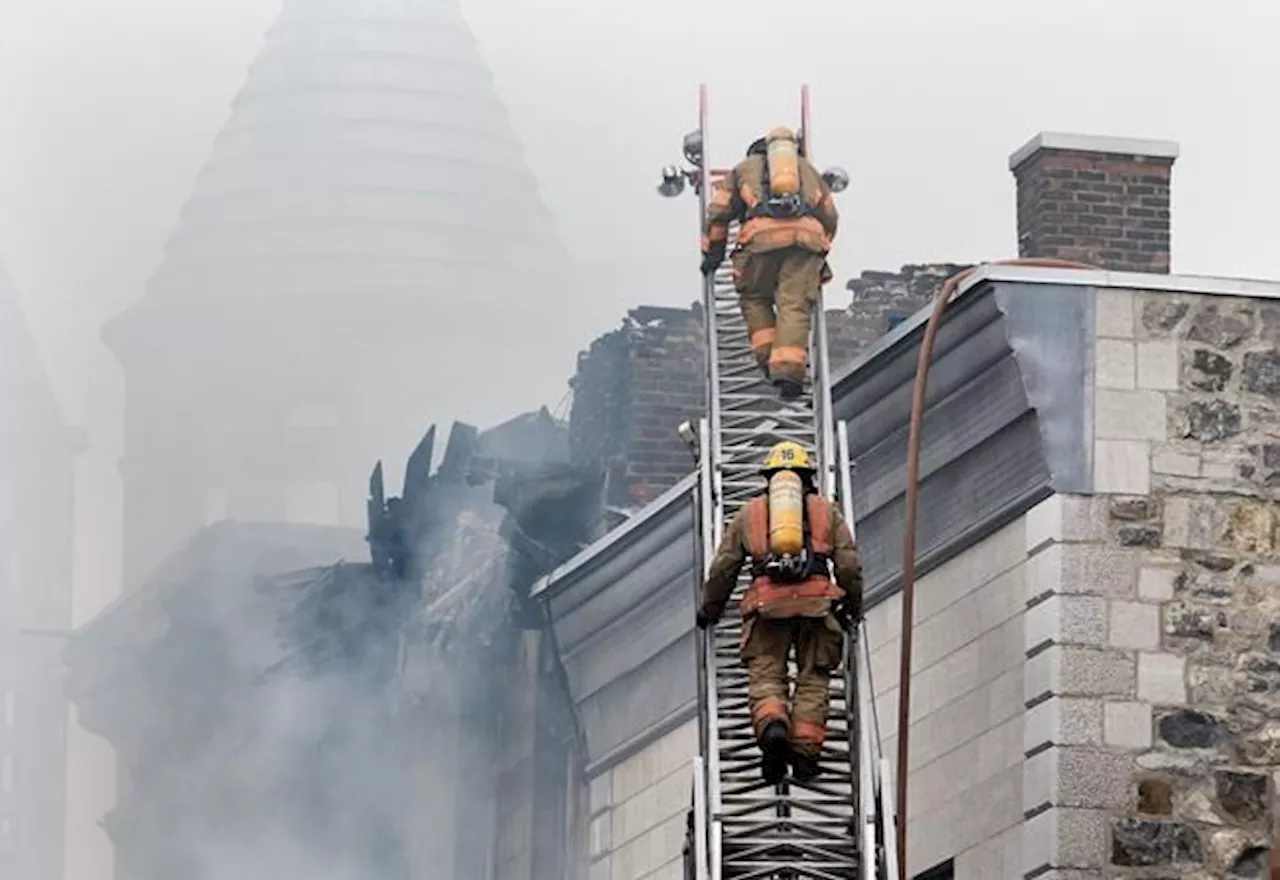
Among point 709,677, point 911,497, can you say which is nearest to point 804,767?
point 709,677

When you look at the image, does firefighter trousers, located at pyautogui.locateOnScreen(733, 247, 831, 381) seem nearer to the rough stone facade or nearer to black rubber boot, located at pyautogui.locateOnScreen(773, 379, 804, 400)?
black rubber boot, located at pyautogui.locateOnScreen(773, 379, 804, 400)

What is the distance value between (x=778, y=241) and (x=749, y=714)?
271 centimetres

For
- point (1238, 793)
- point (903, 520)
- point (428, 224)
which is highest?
point (428, 224)

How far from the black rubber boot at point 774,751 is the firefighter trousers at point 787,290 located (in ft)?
9.99

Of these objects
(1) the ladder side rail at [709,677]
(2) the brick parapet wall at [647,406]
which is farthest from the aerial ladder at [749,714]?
(2) the brick parapet wall at [647,406]

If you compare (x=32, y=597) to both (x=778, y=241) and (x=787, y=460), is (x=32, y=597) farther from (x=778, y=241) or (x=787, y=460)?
(x=787, y=460)

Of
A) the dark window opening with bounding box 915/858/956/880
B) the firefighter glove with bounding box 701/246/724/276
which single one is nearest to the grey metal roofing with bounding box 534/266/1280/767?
the firefighter glove with bounding box 701/246/724/276

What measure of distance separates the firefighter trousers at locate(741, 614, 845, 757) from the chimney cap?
20.1 ft

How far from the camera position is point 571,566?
2997 cm

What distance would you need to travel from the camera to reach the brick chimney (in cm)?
2823

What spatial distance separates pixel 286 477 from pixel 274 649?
1.81 metres

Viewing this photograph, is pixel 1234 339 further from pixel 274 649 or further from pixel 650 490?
pixel 274 649

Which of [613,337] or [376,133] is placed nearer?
[613,337]

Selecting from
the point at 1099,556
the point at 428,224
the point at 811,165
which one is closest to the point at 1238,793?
the point at 1099,556
